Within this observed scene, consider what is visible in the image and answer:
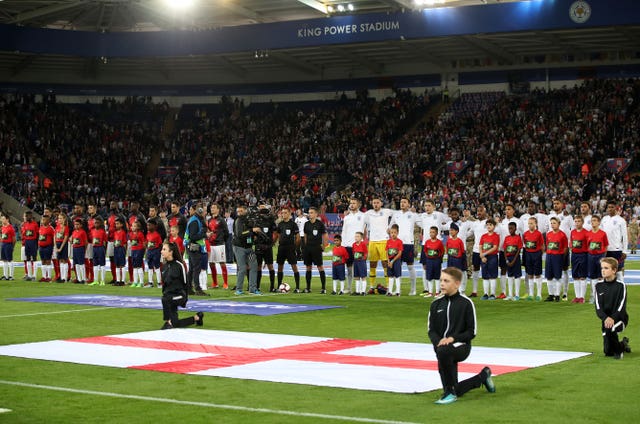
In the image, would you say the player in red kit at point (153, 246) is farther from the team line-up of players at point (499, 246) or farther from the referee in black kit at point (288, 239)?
the team line-up of players at point (499, 246)

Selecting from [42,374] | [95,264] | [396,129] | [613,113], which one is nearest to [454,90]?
[396,129]

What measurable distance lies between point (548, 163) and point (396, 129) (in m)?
10.6

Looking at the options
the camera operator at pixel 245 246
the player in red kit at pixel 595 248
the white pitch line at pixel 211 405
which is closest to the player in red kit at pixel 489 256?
the player in red kit at pixel 595 248

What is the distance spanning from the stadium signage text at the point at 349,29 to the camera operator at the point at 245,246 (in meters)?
22.7

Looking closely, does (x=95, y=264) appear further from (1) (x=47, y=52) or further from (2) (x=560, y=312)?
(1) (x=47, y=52)

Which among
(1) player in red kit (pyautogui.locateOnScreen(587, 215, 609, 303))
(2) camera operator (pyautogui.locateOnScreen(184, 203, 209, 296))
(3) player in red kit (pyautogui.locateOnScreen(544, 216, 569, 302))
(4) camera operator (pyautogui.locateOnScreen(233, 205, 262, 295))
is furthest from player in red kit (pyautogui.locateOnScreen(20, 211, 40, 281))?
(1) player in red kit (pyautogui.locateOnScreen(587, 215, 609, 303))

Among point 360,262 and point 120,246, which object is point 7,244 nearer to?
point 120,246

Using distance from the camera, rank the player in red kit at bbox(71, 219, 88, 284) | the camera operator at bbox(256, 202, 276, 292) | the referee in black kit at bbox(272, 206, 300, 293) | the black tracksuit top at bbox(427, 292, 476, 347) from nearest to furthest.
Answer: the black tracksuit top at bbox(427, 292, 476, 347) → the camera operator at bbox(256, 202, 276, 292) → the referee in black kit at bbox(272, 206, 300, 293) → the player in red kit at bbox(71, 219, 88, 284)

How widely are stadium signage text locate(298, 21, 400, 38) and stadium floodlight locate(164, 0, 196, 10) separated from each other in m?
5.05

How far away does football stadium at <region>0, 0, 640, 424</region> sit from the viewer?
385 inches

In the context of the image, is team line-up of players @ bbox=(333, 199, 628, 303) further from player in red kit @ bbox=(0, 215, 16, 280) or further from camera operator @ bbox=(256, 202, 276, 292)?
player in red kit @ bbox=(0, 215, 16, 280)

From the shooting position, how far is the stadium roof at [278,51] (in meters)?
43.6

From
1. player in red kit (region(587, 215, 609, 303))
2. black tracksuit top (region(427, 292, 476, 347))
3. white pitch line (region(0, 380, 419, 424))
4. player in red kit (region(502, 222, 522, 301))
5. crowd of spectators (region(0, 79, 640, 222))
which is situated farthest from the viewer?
crowd of spectators (region(0, 79, 640, 222))

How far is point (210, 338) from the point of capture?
13547mm
